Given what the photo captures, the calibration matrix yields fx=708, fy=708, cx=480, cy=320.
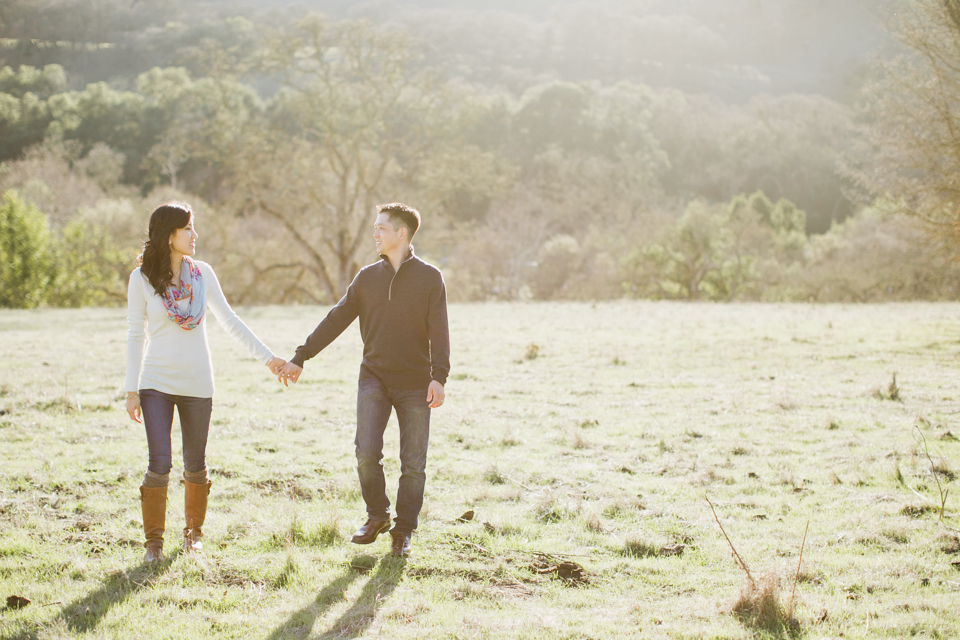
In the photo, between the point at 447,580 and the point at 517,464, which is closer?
the point at 447,580

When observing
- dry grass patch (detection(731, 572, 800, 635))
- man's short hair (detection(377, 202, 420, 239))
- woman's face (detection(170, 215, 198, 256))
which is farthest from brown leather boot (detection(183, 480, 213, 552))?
dry grass patch (detection(731, 572, 800, 635))

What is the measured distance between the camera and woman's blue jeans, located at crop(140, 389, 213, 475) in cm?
445

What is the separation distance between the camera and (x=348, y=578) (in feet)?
14.2

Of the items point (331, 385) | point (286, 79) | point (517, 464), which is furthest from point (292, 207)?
point (517, 464)

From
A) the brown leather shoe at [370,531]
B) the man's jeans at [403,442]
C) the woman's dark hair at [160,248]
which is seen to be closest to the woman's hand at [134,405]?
the woman's dark hair at [160,248]

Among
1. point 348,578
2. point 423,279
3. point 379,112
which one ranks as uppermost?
point 379,112

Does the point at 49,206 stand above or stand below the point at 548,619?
above

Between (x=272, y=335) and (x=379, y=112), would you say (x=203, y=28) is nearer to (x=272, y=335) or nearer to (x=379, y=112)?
(x=379, y=112)

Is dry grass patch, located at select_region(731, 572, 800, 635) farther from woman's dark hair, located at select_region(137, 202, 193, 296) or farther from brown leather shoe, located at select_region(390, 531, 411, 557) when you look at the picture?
woman's dark hair, located at select_region(137, 202, 193, 296)

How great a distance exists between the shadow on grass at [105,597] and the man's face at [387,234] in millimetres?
2398

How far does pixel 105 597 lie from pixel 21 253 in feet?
97.8

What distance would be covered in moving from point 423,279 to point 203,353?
150 cm

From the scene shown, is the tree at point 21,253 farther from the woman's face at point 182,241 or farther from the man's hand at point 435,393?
the man's hand at point 435,393

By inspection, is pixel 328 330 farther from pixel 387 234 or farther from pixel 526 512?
pixel 526 512
